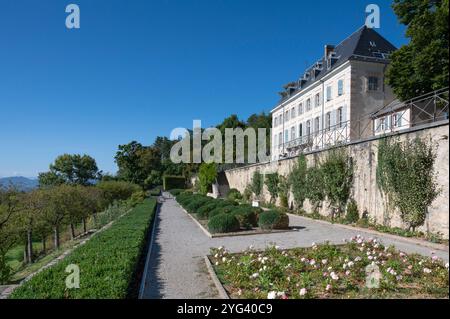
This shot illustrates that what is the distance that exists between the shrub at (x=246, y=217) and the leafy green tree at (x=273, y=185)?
30.1 feet

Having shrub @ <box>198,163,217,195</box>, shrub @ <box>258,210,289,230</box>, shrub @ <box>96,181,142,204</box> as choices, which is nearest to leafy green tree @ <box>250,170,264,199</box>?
shrub @ <box>198,163,217,195</box>

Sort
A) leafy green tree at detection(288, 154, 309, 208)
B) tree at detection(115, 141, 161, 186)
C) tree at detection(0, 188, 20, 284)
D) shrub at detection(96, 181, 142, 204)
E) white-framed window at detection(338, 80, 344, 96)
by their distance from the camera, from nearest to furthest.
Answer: tree at detection(0, 188, 20, 284) → leafy green tree at detection(288, 154, 309, 208) → white-framed window at detection(338, 80, 344, 96) → shrub at detection(96, 181, 142, 204) → tree at detection(115, 141, 161, 186)

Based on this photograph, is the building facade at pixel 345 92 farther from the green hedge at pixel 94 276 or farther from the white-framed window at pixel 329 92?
the green hedge at pixel 94 276

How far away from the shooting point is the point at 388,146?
1152cm

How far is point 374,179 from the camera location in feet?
41.2

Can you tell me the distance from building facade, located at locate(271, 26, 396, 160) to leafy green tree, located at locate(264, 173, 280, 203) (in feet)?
13.1

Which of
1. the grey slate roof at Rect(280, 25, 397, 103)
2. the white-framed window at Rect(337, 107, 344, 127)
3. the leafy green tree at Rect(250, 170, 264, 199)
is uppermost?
the grey slate roof at Rect(280, 25, 397, 103)

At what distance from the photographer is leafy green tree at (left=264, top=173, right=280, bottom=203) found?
22.9 meters

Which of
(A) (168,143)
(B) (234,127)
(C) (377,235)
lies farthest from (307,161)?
(A) (168,143)

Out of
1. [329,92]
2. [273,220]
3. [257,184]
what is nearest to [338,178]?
[273,220]

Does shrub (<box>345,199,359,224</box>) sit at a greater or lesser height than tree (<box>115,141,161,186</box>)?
lesser

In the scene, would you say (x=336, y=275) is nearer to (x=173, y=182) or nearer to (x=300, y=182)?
(x=300, y=182)

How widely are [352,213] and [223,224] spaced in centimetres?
547

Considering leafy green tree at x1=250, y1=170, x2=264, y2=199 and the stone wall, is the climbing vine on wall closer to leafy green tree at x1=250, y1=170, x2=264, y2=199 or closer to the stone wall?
the stone wall
